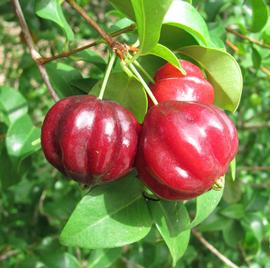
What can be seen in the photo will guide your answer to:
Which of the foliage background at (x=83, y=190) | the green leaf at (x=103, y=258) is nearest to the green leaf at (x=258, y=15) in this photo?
the foliage background at (x=83, y=190)

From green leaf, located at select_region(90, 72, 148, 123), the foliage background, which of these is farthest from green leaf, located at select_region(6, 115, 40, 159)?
green leaf, located at select_region(90, 72, 148, 123)

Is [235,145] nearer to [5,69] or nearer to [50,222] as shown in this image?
[50,222]

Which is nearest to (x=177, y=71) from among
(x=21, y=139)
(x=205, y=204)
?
(x=205, y=204)

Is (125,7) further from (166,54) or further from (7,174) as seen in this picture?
(7,174)

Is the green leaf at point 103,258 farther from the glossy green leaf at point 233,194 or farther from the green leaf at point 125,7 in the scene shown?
the green leaf at point 125,7

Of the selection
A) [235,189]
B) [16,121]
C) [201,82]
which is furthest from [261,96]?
[201,82]
